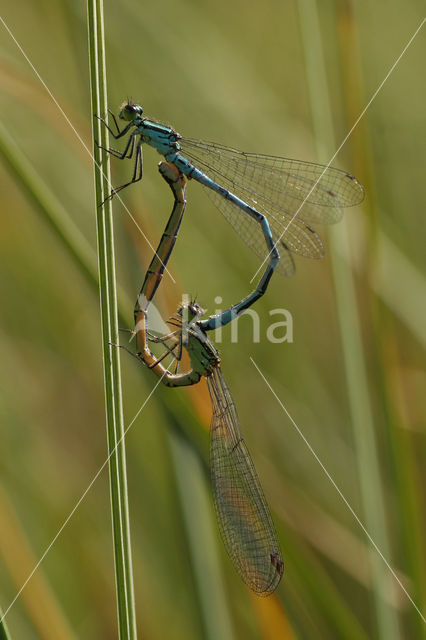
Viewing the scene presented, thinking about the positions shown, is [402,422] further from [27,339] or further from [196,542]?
[27,339]

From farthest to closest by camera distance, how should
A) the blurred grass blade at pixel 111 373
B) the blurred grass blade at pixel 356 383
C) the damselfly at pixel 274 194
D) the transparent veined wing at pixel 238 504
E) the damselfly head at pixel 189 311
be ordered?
the damselfly at pixel 274 194
the damselfly head at pixel 189 311
the transparent veined wing at pixel 238 504
the blurred grass blade at pixel 356 383
the blurred grass blade at pixel 111 373

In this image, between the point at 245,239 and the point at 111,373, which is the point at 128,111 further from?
the point at 111,373

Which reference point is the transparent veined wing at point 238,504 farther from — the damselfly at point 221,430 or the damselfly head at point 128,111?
the damselfly head at point 128,111

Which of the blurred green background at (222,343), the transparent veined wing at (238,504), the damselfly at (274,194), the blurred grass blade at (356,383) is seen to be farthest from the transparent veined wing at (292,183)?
the transparent veined wing at (238,504)

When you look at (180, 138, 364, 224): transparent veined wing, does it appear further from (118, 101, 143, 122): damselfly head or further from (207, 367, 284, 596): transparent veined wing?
(207, 367, 284, 596): transparent veined wing

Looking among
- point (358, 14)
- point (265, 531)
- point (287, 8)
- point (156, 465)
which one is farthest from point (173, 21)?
point (265, 531)

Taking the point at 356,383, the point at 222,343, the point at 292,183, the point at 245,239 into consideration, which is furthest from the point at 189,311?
the point at 292,183
